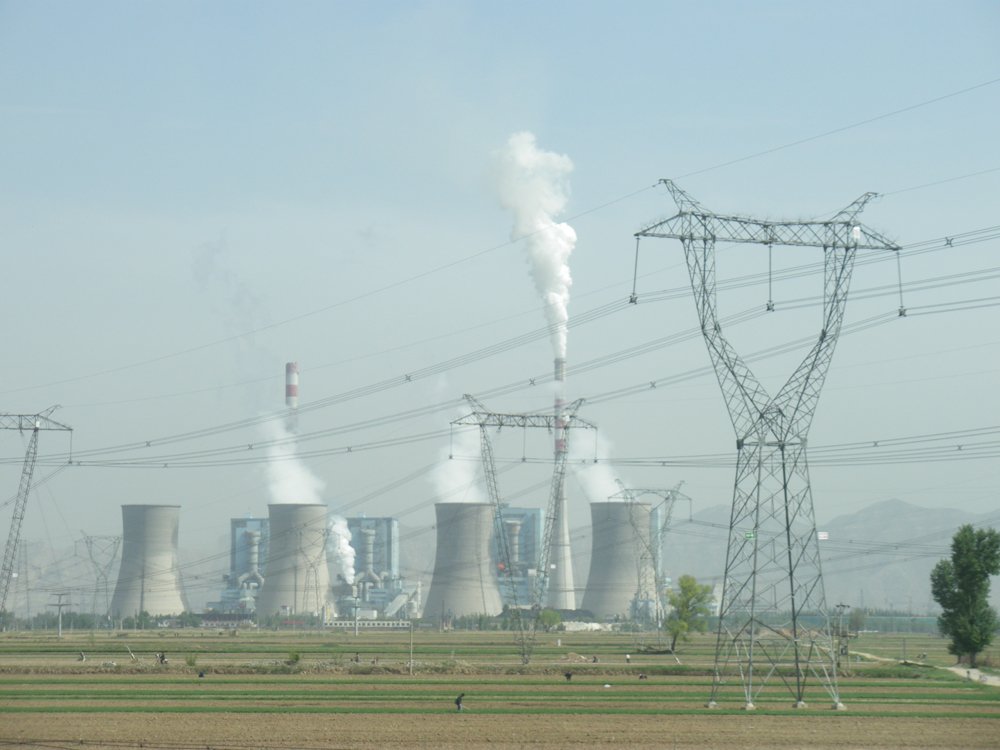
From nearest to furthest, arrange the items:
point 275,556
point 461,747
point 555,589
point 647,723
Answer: point 461,747
point 647,723
point 275,556
point 555,589

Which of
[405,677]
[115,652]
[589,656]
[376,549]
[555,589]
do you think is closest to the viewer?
[405,677]

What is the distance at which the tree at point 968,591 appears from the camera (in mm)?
56031

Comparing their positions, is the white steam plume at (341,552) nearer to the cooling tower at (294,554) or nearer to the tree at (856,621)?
the cooling tower at (294,554)

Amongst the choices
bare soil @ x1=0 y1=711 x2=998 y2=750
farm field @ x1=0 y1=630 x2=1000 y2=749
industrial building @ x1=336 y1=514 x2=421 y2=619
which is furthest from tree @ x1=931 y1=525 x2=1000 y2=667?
industrial building @ x1=336 y1=514 x2=421 y2=619

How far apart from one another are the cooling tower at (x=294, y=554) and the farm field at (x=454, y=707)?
7494cm

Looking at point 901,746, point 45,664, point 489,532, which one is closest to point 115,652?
point 45,664

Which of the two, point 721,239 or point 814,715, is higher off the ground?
point 721,239

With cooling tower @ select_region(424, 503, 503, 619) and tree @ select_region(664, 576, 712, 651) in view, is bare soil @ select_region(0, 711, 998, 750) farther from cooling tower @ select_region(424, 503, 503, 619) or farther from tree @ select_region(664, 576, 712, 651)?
cooling tower @ select_region(424, 503, 503, 619)

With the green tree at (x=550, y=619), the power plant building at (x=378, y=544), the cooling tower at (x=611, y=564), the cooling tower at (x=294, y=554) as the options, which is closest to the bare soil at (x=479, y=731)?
the green tree at (x=550, y=619)

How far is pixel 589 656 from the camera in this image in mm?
61875

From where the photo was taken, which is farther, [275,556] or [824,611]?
[275,556]

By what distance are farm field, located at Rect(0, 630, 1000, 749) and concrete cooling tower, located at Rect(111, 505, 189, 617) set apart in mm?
80742

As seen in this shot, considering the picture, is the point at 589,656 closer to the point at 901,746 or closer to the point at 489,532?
the point at 901,746

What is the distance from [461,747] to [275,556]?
367 feet
